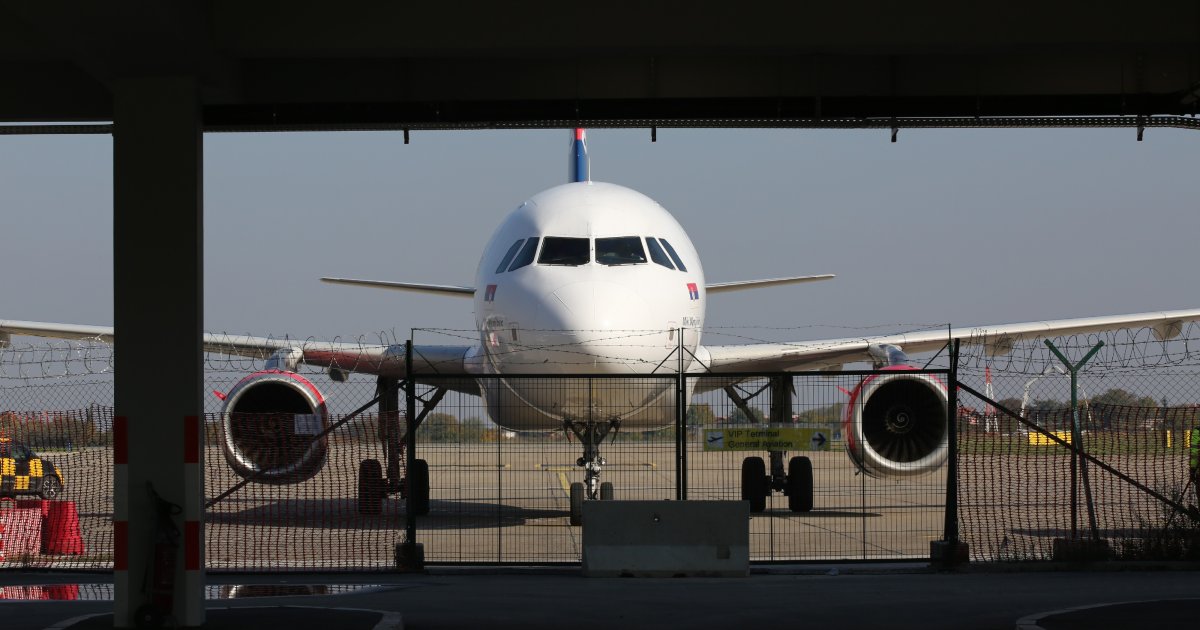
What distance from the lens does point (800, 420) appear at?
1328cm

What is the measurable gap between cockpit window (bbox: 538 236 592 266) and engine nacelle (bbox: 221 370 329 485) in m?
3.32

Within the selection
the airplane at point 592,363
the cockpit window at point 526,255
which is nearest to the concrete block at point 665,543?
the airplane at point 592,363

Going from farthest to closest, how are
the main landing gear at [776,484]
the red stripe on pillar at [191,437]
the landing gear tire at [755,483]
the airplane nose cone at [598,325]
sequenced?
the landing gear tire at [755,483] → the main landing gear at [776,484] → the airplane nose cone at [598,325] → the red stripe on pillar at [191,437]

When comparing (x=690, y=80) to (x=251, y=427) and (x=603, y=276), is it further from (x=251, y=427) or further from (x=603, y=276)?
(x=251, y=427)

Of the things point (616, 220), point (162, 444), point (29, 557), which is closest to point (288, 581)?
point (29, 557)

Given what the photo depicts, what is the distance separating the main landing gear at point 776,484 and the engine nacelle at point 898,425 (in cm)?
158

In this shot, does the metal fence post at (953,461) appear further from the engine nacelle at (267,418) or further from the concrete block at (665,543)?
the engine nacelle at (267,418)

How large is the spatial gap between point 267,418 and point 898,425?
7.38m

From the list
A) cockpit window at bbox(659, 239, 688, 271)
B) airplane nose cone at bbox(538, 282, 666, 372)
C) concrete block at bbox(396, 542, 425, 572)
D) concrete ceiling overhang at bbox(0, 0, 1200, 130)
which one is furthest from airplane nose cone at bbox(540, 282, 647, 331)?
concrete ceiling overhang at bbox(0, 0, 1200, 130)

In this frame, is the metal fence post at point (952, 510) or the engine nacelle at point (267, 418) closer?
the metal fence post at point (952, 510)

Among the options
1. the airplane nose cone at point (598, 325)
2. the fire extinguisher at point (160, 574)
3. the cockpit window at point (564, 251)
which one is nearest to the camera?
the fire extinguisher at point (160, 574)

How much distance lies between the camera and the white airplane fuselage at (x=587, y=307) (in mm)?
13625

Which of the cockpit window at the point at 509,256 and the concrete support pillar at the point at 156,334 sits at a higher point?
the cockpit window at the point at 509,256

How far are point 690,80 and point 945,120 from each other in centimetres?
164
